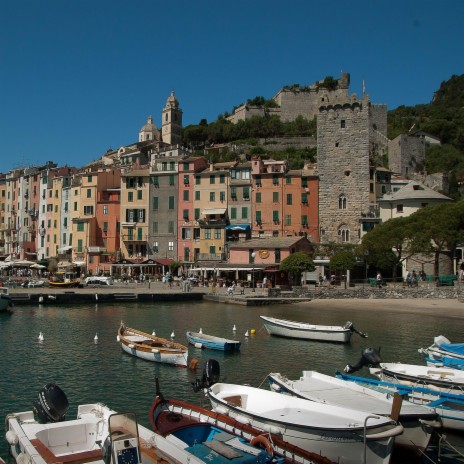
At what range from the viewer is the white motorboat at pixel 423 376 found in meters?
17.0

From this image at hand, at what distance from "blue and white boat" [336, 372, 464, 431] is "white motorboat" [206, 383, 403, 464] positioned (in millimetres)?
3715

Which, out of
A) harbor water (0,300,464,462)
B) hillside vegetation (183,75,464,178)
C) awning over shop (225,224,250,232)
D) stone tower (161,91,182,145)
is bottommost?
harbor water (0,300,464,462)

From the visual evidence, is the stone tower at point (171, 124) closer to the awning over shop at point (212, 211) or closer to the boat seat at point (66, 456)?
the awning over shop at point (212, 211)

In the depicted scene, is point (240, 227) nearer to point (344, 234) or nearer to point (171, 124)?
point (344, 234)

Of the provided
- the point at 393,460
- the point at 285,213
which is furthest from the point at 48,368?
the point at 285,213

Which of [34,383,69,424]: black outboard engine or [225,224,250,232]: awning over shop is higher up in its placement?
[225,224,250,232]: awning over shop

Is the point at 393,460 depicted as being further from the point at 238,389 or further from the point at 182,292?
the point at 182,292

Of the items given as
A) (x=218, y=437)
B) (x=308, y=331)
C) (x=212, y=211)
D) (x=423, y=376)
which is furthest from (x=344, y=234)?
(x=218, y=437)

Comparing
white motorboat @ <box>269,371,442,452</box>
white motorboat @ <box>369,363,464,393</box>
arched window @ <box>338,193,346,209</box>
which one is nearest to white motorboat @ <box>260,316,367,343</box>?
white motorboat @ <box>369,363,464,393</box>

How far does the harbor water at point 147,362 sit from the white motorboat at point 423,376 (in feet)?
7.98

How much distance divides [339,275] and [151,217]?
25592mm

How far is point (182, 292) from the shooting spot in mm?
53562

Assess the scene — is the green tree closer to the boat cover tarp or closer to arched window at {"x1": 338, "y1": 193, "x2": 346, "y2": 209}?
arched window at {"x1": 338, "y1": 193, "x2": 346, "y2": 209}

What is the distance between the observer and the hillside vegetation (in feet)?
313
